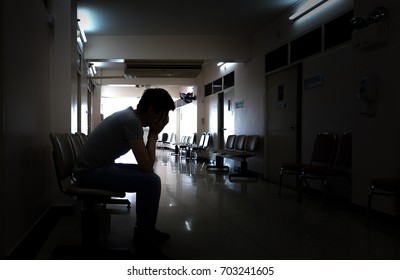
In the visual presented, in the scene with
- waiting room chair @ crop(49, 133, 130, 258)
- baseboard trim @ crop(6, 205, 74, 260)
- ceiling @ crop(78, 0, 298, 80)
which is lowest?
baseboard trim @ crop(6, 205, 74, 260)

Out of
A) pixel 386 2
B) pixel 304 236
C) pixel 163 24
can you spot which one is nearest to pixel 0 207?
pixel 304 236

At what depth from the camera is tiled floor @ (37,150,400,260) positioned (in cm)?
235

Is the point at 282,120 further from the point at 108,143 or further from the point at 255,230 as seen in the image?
the point at 108,143

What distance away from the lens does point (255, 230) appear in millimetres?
2918

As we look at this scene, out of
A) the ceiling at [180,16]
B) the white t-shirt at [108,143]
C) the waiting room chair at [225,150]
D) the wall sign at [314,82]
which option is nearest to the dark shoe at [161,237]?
the white t-shirt at [108,143]

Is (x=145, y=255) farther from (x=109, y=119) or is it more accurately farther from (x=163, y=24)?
(x=163, y=24)

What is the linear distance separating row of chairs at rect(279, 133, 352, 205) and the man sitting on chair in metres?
2.28

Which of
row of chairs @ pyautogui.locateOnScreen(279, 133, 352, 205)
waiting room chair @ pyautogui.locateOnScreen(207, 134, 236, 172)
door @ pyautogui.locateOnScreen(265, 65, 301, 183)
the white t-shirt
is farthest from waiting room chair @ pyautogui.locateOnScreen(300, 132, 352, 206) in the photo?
waiting room chair @ pyautogui.locateOnScreen(207, 134, 236, 172)

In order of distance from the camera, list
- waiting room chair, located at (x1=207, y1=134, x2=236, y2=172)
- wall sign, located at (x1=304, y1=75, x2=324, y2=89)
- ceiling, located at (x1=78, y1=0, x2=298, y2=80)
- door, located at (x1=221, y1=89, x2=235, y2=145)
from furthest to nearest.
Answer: door, located at (x1=221, y1=89, x2=235, y2=145) < waiting room chair, located at (x1=207, y1=134, x2=236, y2=172) < ceiling, located at (x1=78, y1=0, x2=298, y2=80) < wall sign, located at (x1=304, y1=75, x2=324, y2=89)

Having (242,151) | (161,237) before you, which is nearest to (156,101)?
(161,237)

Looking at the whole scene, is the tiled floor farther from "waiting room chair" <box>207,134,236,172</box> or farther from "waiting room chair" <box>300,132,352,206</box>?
"waiting room chair" <box>207,134,236,172</box>

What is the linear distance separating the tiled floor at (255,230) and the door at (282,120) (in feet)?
4.59

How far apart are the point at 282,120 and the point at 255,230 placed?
341 cm

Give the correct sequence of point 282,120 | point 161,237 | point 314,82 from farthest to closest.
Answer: point 282,120, point 314,82, point 161,237
